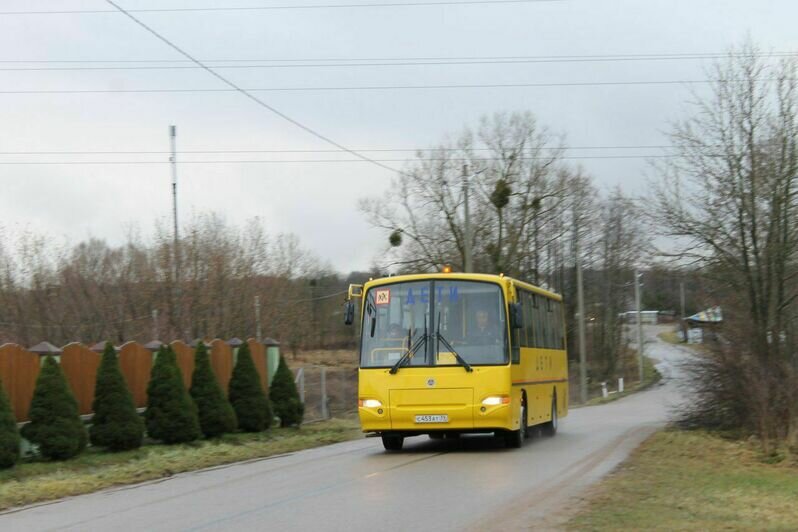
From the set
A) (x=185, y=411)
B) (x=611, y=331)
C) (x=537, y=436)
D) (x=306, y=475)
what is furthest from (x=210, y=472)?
(x=611, y=331)

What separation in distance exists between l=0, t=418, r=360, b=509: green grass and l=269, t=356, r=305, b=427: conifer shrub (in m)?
0.91

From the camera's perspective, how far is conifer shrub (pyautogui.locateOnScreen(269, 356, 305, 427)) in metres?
25.8

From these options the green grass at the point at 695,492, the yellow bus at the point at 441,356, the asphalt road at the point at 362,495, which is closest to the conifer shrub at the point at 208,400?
the asphalt road at the point at 362,495

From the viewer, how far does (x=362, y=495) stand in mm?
12672

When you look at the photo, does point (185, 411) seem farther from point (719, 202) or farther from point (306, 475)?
point (719, 202)

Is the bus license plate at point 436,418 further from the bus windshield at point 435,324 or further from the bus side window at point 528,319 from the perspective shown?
the bus side window at point 528,319

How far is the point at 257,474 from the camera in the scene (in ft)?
53.4

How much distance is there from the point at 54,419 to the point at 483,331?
24.4ft

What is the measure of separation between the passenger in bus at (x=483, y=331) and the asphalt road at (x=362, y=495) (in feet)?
6.53

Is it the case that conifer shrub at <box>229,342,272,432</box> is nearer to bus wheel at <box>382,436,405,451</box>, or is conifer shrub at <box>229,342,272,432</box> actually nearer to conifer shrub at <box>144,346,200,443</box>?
conifer shrub at <box>144,346,200,443</box>

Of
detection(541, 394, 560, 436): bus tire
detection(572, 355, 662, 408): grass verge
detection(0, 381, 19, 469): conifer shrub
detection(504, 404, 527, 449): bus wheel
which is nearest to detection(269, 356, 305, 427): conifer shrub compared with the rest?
detection(541, 394, 560, 436): bus tire

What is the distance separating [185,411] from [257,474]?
5117mm

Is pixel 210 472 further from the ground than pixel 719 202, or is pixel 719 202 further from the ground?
pixel 719 202

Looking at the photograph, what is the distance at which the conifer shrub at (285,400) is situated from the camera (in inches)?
1016
